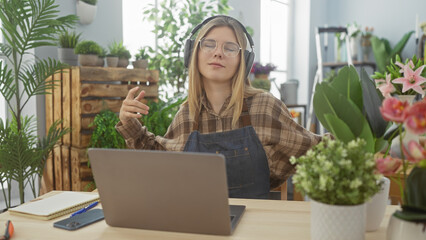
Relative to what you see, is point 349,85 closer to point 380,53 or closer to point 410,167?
point 410,167

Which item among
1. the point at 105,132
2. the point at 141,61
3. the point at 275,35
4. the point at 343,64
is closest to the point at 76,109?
the point at 105,132

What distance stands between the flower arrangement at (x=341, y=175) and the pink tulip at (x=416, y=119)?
0.34 ft

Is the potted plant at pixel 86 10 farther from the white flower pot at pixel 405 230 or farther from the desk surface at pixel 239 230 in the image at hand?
the white flower pot at pixel 405 230

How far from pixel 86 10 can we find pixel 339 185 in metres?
2.67

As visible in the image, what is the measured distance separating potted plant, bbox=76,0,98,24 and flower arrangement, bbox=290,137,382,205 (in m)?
2.60

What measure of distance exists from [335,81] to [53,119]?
2363mm

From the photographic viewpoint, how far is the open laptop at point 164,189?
0.86m

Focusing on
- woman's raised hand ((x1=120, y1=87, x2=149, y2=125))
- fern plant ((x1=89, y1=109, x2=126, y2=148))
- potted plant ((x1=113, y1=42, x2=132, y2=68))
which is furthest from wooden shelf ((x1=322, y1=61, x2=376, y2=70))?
woman's raised hand ((x1=120, y1=87, x2=149, y2=125))

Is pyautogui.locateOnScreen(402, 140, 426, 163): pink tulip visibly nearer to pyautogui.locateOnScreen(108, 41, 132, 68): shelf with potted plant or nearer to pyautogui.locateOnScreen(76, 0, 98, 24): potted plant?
pyautogui.locateOnScreen(108, 41, 132, 68): shelf with potted plant

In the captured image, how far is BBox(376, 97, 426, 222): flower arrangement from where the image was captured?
0.71m

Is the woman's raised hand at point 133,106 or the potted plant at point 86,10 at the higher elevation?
the potted plant at point 86,10

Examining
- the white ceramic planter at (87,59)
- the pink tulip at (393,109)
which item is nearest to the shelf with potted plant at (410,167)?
the pink tulip at (393,109)

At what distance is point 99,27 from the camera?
3.23m

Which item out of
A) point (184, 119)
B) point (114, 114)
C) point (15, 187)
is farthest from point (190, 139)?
point (15, 187)
